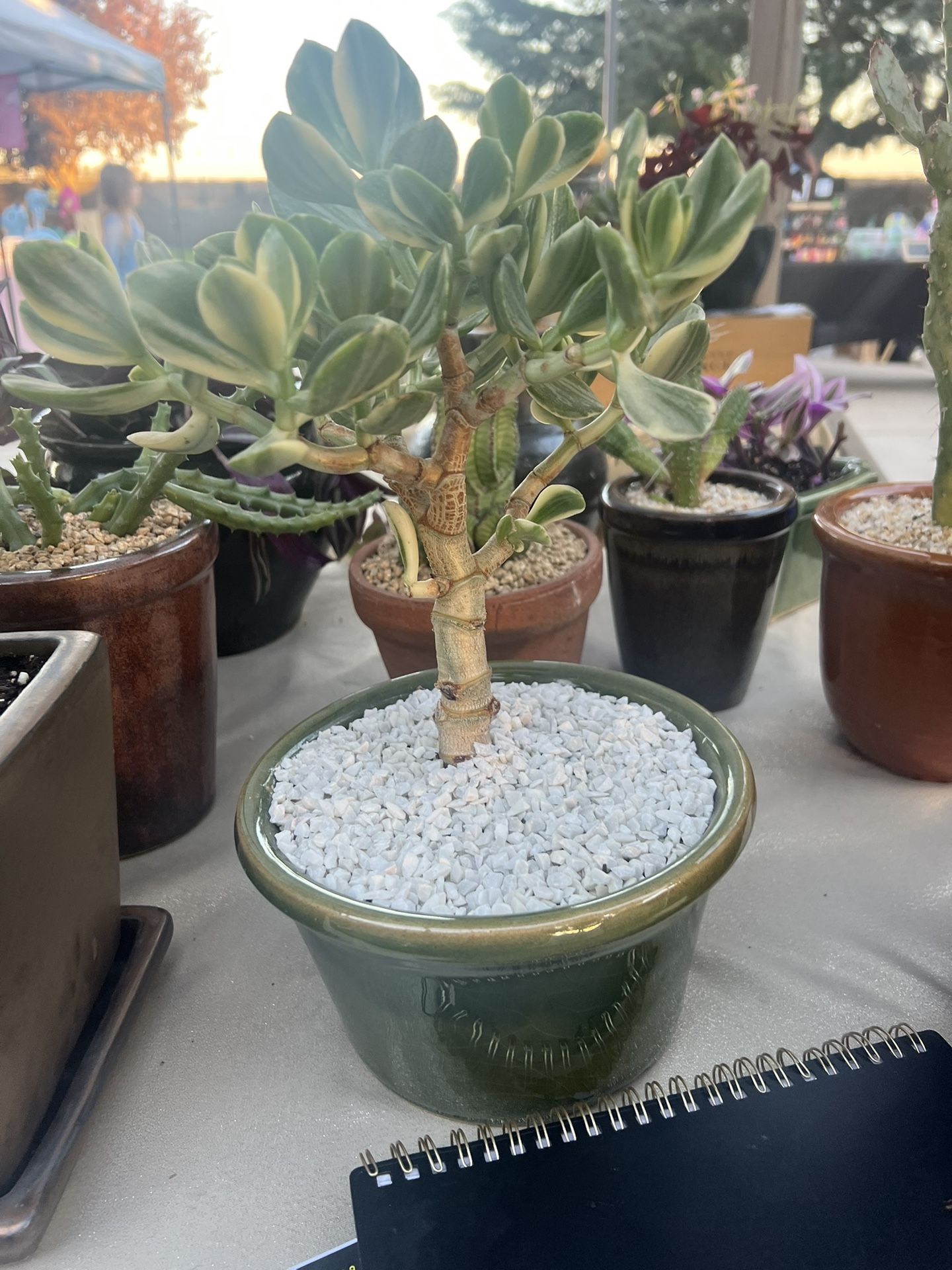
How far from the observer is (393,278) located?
0.34m

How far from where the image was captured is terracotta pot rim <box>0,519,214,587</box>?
59 cm

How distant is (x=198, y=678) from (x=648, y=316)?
0.48 m

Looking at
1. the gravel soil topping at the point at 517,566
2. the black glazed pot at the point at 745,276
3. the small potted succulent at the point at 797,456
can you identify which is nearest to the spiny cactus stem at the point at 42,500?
the gravel soil topping at the point at 517,566

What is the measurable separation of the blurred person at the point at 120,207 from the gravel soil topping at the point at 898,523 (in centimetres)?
106

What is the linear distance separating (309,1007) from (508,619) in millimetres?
319

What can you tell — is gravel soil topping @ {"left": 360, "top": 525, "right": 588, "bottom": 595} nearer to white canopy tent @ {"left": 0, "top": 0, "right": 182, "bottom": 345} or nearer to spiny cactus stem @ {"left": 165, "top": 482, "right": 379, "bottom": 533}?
spiny cactus stem @ {"left": 165, "top": 482, "right": 379, "bottom": 533}

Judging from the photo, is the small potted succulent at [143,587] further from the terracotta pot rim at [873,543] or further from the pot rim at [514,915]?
the terracotta pot rim at [873,543]

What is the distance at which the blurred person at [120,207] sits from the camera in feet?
4.34

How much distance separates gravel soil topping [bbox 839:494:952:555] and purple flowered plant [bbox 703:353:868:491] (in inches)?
9.5

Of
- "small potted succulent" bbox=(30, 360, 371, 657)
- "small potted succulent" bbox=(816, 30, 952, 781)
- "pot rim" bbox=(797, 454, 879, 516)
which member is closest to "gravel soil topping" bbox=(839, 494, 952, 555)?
"small potted succulent" bbox=(816, 30, 952, 781)

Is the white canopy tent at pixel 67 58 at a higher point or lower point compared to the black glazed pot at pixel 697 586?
higher

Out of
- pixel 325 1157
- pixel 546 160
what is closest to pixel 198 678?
pixel 325 1157

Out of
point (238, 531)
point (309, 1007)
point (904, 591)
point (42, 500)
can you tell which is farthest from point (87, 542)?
point (904, 591)

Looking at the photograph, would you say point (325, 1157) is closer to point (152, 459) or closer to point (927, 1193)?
point (927, 1193)
